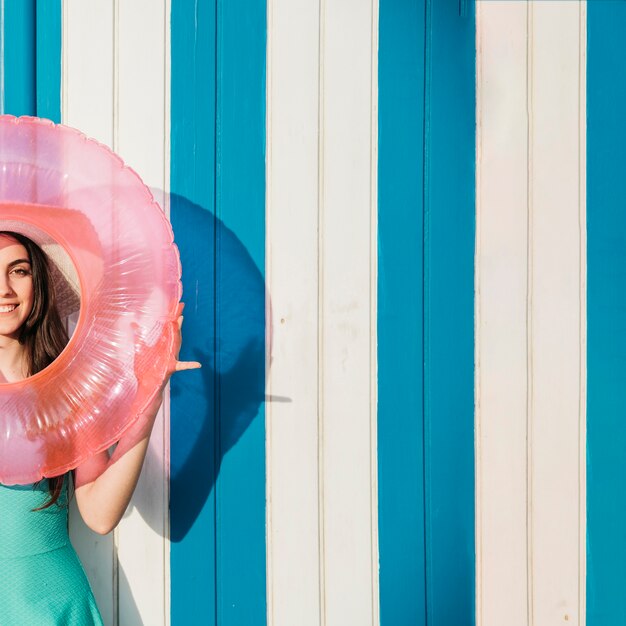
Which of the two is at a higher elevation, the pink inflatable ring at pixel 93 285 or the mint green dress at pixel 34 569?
the pink inflatable ring at pixel 93 285

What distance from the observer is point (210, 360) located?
51.9 inches

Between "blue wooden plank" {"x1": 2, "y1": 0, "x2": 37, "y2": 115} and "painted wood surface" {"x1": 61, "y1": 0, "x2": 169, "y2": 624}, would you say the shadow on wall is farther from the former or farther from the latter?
"blue wooden plank" {"x1": 2, "y1": 0, "x2": 37, "y2": 115}

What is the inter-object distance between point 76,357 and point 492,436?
0.84 meters

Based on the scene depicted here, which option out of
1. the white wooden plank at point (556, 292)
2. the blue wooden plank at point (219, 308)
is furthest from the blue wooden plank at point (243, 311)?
the white wooden plank at point (556, 292)

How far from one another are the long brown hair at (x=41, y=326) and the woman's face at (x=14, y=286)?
1cm

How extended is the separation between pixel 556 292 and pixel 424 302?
27 cm

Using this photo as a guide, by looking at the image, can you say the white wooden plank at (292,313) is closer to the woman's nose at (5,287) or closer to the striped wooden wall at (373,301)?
the striped wooden wall at (373,301)

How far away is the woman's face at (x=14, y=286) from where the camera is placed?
105cm

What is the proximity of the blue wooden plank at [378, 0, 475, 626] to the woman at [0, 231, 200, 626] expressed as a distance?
511 millimetres

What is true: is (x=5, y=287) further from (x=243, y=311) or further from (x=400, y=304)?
(x=400, y=304)

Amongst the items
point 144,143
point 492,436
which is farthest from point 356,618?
point 144,143

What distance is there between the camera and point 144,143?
1.29m
